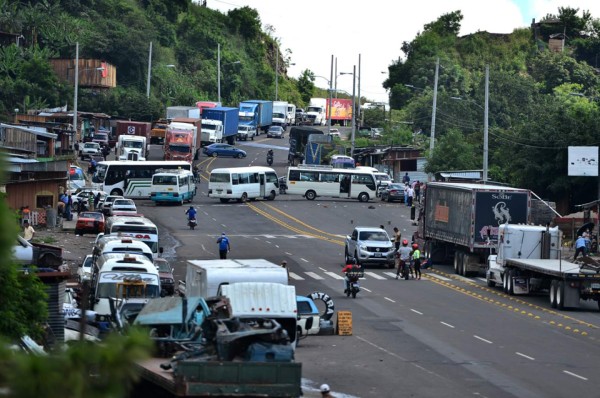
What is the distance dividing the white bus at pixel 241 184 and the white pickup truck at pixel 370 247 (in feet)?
86.5

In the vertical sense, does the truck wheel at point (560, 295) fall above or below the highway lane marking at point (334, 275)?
above

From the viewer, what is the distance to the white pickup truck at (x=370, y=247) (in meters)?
48.5

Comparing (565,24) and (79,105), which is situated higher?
(565,24)

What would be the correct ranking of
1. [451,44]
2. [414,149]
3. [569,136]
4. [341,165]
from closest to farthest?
[569,136]
[341,165]
[414,149]
[451,44]

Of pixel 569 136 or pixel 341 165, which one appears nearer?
pixel 569 136

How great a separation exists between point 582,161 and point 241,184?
20.3 m

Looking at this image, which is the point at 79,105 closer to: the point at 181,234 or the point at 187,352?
the point at 181,234

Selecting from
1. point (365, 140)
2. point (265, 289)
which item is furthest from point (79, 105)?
point (265, 289)

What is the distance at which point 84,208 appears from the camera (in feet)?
A: 217

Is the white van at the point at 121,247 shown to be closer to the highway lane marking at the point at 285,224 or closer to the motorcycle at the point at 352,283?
the motorcycle at the point at 352,283

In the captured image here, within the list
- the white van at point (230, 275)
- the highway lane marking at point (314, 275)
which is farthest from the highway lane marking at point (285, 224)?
the white van at point (230, 275)

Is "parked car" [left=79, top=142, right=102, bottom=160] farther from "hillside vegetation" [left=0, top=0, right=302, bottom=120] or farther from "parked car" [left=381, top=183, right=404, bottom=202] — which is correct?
"parked car" [left=381, top=183, right=404, bottom=202]

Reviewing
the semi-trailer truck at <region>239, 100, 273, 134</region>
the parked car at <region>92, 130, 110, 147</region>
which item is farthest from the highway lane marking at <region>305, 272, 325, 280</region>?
the semi-trailer truck at <region>239, 100, 273, 134</region>

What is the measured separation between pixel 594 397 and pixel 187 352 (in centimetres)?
785
